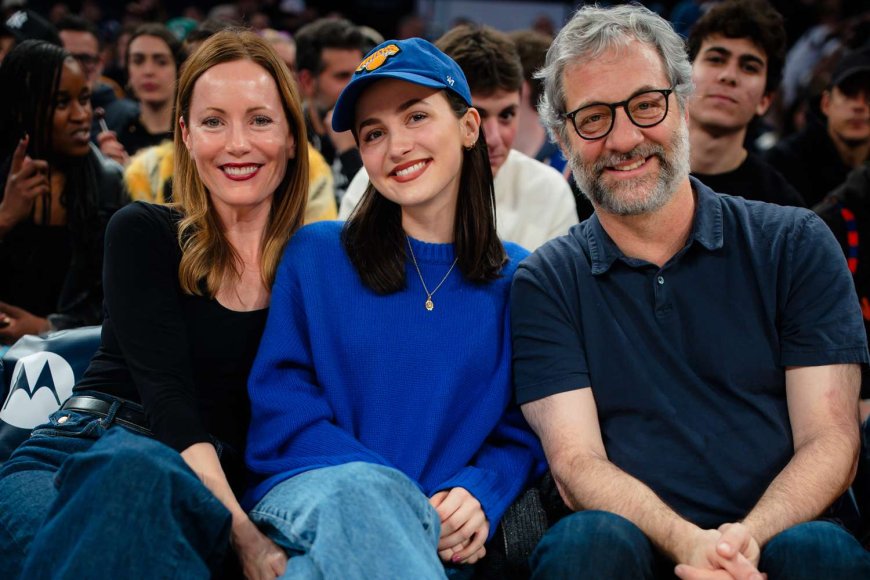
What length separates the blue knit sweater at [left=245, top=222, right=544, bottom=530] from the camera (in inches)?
87.7

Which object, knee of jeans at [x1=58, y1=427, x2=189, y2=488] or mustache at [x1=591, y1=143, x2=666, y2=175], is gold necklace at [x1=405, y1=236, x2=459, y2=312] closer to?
mustache at [x1=591, y1=143, x2=666, y2=175]

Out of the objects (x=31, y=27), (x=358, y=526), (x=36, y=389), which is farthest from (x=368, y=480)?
(x=31, y=27)

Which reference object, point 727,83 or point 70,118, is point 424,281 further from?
point 727,83

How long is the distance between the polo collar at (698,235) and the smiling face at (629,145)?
6 centimetres

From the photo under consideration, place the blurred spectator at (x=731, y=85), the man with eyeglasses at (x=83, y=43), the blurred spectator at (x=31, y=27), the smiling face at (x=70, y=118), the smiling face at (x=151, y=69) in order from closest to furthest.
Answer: the smiling face at (x=70, y=118) → the blurred spectator at (x=731, y=85) → the blurred spectator at (x=31, y=27) → the smiling face at (x=151, y=69) → the man with eyeglasses at (x=83, y=43)

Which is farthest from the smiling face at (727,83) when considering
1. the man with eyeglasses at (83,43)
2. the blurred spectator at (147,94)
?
the man with eyeglasses at (83,43)

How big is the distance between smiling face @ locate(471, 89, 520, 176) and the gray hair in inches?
33.5

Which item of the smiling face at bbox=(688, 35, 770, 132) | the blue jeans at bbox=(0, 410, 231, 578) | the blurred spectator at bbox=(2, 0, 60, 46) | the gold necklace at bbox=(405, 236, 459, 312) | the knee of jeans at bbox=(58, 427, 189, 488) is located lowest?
the blue jeans at bbox=(0, 410, 231, 578)

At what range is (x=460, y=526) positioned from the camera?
2.14 m

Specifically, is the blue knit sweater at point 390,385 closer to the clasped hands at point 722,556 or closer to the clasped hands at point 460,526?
the clasped hands at point 460,526

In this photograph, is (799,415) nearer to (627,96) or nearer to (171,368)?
(627,96)

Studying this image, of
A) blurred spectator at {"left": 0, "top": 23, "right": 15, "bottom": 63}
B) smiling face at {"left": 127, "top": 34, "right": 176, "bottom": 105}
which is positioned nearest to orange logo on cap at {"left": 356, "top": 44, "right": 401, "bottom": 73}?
smiling face at {"left": 127, "top": 34, "right": 176, "bottom": 105}

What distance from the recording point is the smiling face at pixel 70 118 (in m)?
3.43

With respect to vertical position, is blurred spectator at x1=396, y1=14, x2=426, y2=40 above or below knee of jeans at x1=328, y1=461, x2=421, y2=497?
above
